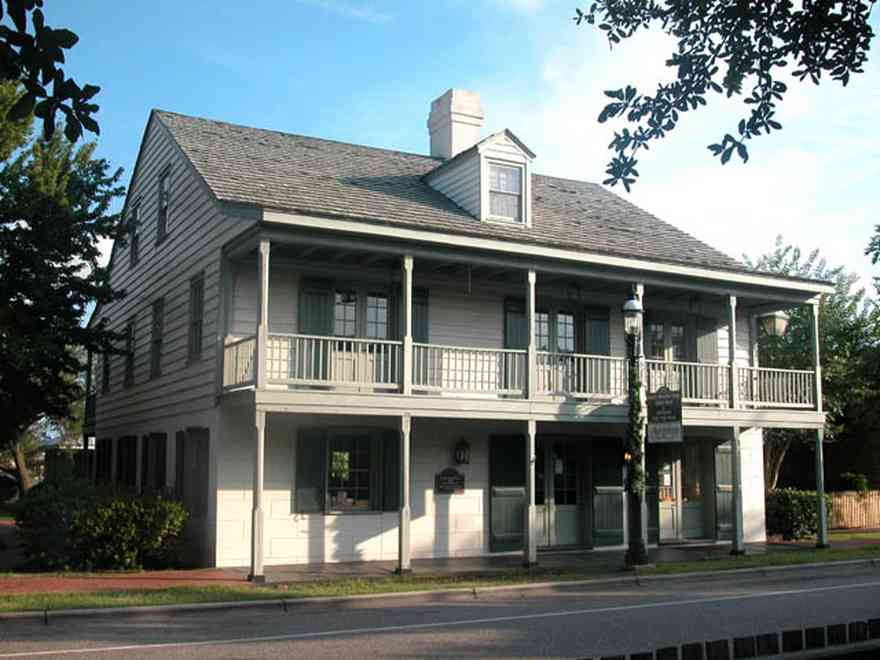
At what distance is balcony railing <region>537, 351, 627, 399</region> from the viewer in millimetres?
18000

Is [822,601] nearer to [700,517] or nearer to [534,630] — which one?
[534,630]

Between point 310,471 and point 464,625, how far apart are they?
6846 millimetres

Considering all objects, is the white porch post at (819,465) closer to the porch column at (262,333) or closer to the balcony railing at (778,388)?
the balcony railing at (778,388)

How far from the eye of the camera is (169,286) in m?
20.4

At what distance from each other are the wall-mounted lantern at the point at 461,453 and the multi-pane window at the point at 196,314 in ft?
17.0

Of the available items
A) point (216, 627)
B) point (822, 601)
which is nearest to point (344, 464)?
point (216, 627)

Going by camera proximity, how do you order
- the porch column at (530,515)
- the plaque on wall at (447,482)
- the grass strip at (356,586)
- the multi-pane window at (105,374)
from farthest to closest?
the multi-pane window at (105,374), the plaque on wall at (447,482), the porch column at (530,515), the grass strip at (356,586)

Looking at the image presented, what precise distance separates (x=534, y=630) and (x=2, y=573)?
28.6 ft

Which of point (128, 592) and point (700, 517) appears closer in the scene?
point (128, 592)

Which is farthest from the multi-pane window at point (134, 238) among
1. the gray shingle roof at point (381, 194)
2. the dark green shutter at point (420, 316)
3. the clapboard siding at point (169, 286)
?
the dark green shutter at point (420, 316)

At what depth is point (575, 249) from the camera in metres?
17.7

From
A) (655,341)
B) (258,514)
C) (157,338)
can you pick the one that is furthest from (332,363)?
(655,341)

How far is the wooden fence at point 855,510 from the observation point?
85.2 ft

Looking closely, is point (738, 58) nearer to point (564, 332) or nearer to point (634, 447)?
point (634, 447)
